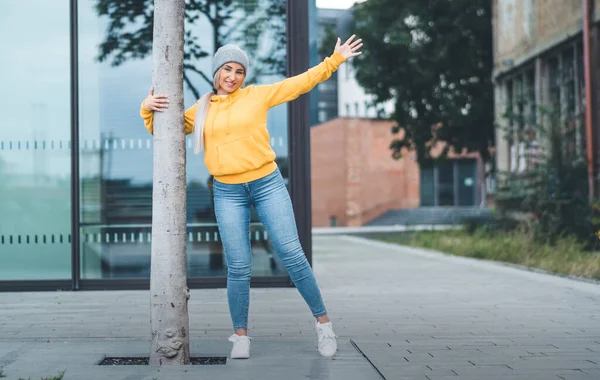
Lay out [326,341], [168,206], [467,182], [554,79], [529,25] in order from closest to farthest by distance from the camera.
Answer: [168,206] → [326,341] → [554,79] → [529,25] → [467,182]

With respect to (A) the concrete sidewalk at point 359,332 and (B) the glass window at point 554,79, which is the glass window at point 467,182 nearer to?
(B) the glass window at point 554,79

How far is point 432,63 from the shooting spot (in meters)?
21.1

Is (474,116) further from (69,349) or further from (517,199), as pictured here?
(69,349)

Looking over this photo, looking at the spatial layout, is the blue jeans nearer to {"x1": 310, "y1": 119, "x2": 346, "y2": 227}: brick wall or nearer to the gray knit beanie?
the gray knit beanie

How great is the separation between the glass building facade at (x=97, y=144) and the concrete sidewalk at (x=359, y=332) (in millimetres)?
481

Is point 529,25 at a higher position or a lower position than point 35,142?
higher

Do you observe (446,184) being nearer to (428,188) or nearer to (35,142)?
(428,188)

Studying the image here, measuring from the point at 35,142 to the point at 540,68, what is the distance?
35.7 feet

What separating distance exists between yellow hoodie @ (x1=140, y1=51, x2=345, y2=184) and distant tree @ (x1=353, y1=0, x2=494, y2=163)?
16.5 meters

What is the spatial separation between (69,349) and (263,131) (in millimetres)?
1851

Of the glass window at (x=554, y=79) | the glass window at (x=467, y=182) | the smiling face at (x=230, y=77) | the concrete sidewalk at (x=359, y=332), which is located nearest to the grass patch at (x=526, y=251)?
the concrete sidewalk at (x=359, y=332)

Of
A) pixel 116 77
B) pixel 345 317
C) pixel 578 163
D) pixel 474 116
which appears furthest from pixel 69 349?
pixel 474 116

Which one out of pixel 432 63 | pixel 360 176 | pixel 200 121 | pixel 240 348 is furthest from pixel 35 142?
pixel 360 176

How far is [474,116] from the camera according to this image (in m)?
21.2
